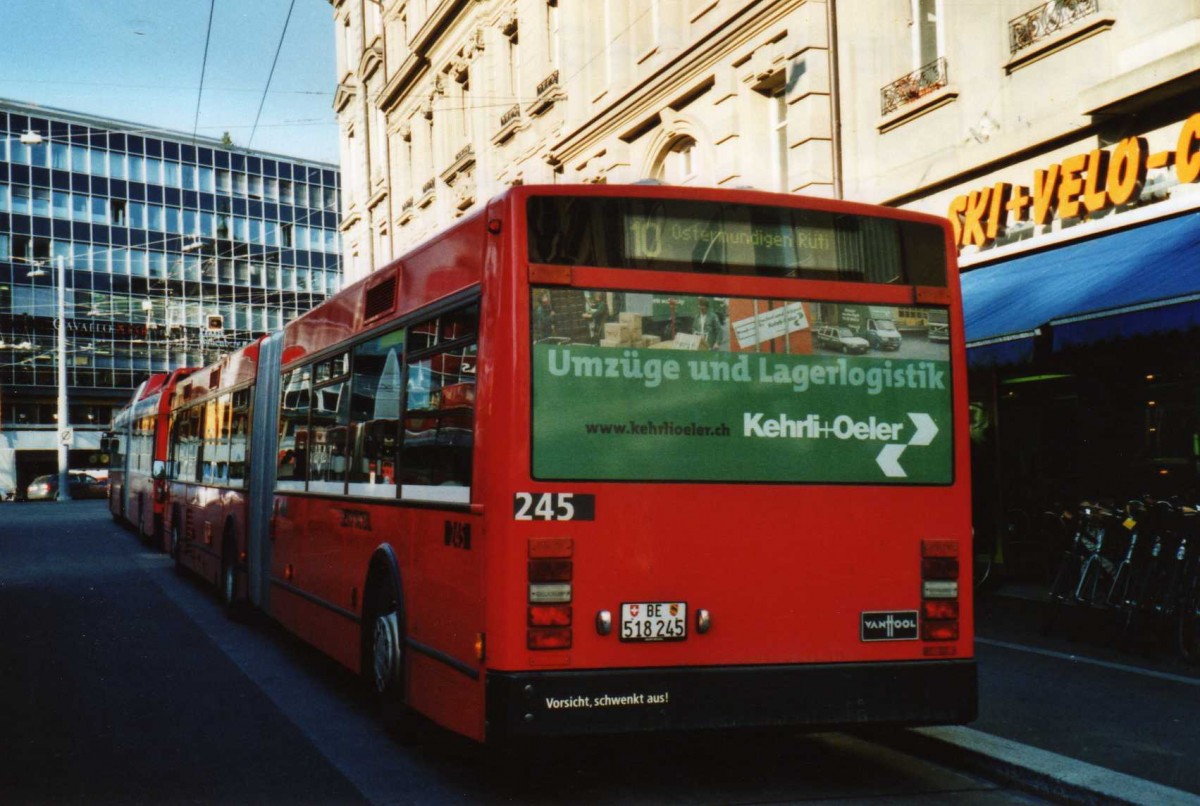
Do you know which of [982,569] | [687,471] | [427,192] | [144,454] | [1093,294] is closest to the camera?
[687,471]

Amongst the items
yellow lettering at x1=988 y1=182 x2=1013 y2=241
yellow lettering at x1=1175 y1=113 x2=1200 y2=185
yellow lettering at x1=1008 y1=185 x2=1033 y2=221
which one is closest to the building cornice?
yellow lettering at x1=988 y1=182 x2=1013 y2=241

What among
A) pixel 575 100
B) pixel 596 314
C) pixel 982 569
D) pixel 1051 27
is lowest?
pixel 982 569

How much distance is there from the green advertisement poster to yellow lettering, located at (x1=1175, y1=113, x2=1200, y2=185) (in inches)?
209

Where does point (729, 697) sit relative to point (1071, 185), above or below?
below

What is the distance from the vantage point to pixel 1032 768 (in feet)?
19.4

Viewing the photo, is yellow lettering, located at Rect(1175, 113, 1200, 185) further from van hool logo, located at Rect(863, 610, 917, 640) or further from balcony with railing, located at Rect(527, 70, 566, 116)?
balcony with railing, located at Rect(527, 70, 566, 116)

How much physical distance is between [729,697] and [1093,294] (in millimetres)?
5501

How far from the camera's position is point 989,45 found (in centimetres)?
1277

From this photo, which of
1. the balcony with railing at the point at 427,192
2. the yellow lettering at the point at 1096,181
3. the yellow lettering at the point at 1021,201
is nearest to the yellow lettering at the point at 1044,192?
the yellow lettering at the point at 1021,201

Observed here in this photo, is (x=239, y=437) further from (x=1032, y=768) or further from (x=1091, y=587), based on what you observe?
(x=1032, y=768)

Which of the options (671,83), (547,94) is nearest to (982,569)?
(671,83)

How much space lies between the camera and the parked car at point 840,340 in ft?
19.4

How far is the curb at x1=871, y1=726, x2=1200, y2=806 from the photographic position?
5.49 m

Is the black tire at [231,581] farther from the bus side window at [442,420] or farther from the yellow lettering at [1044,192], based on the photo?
the yellow lettering at [1044,192]
